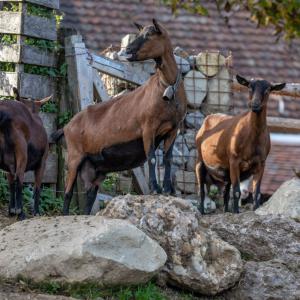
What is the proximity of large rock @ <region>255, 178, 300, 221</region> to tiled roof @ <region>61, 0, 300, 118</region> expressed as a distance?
9.43 meters

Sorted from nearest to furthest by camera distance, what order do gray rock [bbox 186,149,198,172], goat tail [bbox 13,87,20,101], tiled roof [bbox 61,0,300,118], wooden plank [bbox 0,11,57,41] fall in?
goat tail [bbox 13,87,20,101], wooden plank [bbox 0,11,57,41], gray rock [bbox 186,149,198,172], tiled roof [bbox 61,0,300,118]

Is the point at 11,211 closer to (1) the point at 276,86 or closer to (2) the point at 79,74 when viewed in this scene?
(2) the point at 79,74

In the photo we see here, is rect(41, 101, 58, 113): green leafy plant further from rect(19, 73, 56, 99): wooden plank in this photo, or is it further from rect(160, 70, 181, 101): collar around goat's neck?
rect(160, 70, 181, 101): collar around goat's neck

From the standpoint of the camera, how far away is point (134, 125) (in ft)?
31.0

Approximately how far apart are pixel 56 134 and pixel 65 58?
3.79 ft

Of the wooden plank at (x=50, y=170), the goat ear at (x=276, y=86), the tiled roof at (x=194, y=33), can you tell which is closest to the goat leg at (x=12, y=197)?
the wooden plank at (x=50, y=170)

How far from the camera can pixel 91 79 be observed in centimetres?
1109

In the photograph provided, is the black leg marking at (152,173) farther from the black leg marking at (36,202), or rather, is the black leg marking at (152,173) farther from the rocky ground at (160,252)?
the black leg marking at (36,202)

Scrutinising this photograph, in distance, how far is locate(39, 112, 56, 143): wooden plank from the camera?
11125mm

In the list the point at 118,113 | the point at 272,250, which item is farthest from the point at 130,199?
the point at 118,113

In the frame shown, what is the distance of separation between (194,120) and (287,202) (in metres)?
3.54

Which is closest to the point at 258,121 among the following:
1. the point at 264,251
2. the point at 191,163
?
the point at 191,163

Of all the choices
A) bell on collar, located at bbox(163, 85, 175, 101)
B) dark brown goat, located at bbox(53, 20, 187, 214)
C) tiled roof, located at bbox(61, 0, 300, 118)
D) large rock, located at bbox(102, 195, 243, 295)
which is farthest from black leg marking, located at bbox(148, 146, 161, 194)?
tiled roof, located at bbox(61, 0, 300, 118)

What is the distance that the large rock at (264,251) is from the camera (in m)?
7.76
